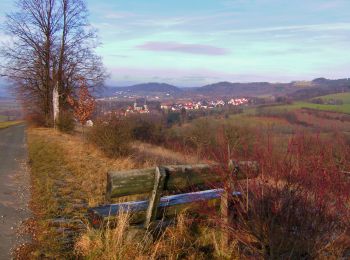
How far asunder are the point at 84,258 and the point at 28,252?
791 mm

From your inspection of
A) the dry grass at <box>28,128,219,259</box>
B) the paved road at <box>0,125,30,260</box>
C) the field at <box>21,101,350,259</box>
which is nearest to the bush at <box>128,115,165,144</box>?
the paved road at <box>0,125,30,260</box>

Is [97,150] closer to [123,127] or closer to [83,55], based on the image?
[123,127]

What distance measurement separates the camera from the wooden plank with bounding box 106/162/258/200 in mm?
4526

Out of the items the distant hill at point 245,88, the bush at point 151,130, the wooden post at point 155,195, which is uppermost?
the distant hill at point 245,88

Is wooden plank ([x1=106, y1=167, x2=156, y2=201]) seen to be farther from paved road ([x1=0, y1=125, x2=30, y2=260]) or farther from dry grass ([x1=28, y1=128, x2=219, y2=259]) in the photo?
paved road ([x1=0, y1=125, x2=30, y2=260])

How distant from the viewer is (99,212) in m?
4.90

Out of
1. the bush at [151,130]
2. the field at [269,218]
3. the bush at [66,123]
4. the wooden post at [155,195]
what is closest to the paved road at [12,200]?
the field at [269,218]

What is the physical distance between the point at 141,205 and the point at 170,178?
619mm

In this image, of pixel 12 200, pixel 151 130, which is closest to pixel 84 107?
pixel 151 130

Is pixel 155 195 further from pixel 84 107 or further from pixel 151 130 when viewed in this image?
pixel 151 130

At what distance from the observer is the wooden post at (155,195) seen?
468cm

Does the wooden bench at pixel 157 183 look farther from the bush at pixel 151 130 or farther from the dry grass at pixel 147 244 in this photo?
the bush at pixel 151 130

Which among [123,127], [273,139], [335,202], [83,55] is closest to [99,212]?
[273,139]

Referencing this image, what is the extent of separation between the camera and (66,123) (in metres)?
26.5
